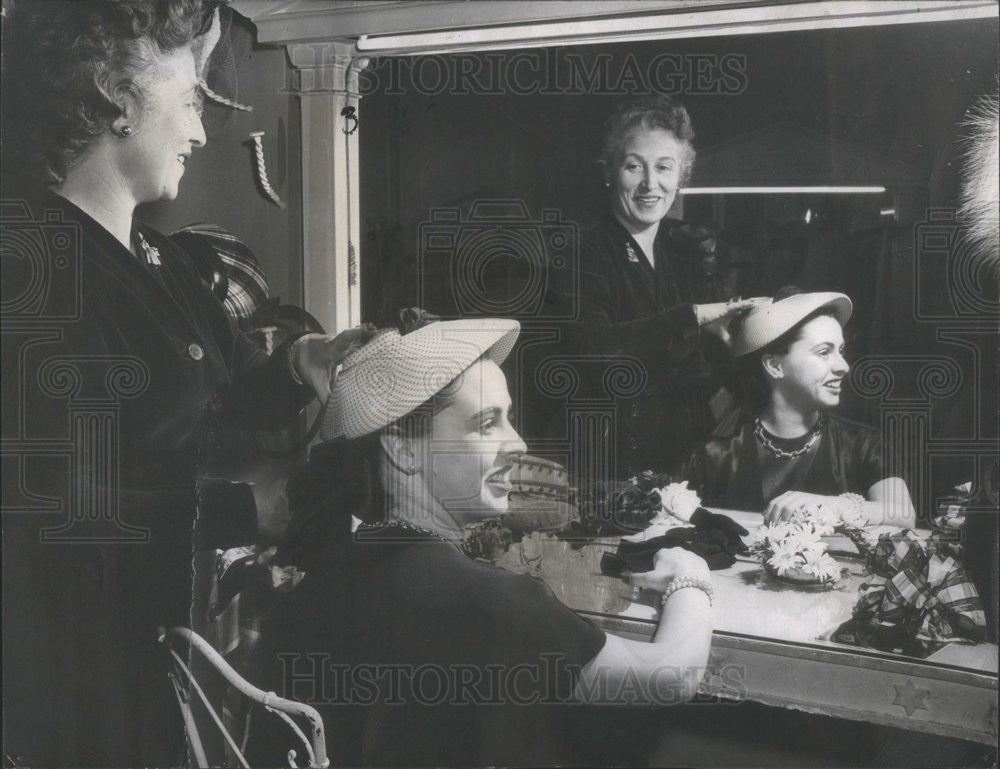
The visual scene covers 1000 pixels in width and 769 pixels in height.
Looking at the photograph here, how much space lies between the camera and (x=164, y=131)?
2.31 m

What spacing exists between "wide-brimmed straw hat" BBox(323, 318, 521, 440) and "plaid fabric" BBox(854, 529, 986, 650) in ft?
3.57

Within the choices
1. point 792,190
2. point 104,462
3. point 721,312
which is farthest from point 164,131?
point 792,190

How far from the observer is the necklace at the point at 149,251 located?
2.34 meters

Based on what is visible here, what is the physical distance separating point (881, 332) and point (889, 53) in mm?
700

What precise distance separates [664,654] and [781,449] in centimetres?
61

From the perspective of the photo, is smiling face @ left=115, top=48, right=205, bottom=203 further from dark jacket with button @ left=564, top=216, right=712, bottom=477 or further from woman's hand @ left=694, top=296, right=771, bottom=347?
woman's hand @ left=694, top=296, right=771, bottom=347

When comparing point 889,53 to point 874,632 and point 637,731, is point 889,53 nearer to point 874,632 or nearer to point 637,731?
point 874,632

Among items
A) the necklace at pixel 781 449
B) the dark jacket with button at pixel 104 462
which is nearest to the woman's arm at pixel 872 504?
Result: the necklace at pixel 781 449

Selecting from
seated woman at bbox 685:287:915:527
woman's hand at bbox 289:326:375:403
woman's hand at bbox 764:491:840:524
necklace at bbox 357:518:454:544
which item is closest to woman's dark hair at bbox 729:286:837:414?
seated woman at bbox 685:287:915:527

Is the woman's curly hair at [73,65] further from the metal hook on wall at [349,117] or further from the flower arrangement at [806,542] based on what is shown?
the flower arrangement at [806,542]

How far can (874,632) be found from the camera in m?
2.23

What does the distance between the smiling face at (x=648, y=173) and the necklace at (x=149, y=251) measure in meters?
1.22

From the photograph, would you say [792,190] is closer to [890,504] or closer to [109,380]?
[890,504]

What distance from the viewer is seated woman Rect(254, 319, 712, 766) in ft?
7.38
